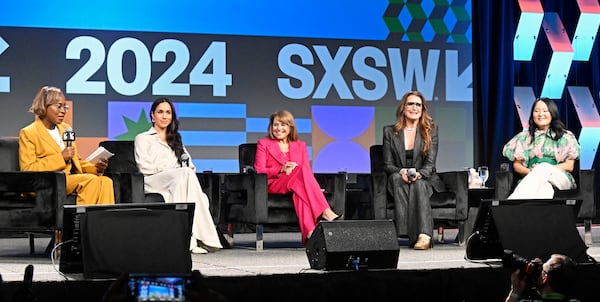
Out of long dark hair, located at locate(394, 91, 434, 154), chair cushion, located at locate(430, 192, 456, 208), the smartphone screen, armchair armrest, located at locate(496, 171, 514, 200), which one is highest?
long dark hair, located at locate(394, 91, 434, 154)

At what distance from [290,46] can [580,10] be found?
2987mm

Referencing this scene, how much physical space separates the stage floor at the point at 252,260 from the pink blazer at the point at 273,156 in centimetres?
58

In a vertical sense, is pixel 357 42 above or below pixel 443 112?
above

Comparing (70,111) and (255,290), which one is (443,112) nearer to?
(70,111)

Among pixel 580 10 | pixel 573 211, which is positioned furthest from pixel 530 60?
pixel 573 211

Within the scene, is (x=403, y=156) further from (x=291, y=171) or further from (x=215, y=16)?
(x=215, y=16)

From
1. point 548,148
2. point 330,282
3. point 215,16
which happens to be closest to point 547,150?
point 548,148

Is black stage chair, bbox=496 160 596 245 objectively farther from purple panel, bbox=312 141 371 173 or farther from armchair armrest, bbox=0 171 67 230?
armchair armrest, bbox=0 171 67 230

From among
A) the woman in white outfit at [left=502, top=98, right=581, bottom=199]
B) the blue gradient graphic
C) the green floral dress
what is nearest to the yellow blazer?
the blue gradient graphic

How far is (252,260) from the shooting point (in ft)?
17.9

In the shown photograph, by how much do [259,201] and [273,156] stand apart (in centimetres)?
44

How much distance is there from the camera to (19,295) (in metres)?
2.72

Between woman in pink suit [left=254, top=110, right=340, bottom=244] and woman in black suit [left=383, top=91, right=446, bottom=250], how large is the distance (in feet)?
1.54

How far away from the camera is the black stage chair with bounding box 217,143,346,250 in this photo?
6457mm
